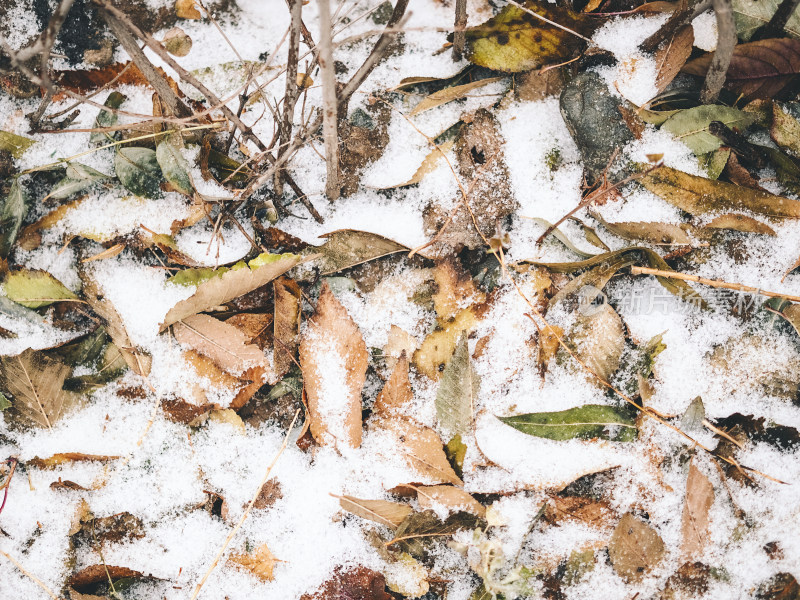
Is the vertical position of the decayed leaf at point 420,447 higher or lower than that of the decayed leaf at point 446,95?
lower

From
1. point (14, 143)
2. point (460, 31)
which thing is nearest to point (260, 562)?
point (14, 143)

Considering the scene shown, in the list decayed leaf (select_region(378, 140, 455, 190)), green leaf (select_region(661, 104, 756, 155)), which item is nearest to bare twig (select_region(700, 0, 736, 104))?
green leaf (select_region(661, 104, 756, 155))

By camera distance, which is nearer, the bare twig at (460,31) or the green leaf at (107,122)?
the bare twig at (460,31)

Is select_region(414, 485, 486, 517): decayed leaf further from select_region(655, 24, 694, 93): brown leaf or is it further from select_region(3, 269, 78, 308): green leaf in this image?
select_region(655, 24, 694, 93): brown leaf

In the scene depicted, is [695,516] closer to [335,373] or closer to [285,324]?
[335,373]

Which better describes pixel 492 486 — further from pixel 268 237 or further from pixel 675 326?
pixel 268 237

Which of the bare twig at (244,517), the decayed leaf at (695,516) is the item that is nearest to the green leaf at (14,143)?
the bare twig at (244,517)

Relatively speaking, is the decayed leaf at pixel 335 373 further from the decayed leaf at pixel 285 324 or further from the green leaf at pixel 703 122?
the green leaf at pixel 703 122
